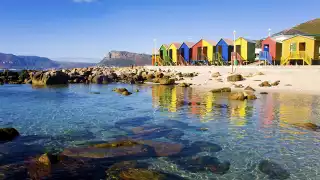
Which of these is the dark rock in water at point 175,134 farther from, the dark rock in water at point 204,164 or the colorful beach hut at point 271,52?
the colorful beach hut at point 271,52

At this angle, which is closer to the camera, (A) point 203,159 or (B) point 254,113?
(A) point 203,159

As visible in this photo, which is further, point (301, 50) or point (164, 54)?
point (164, 54)

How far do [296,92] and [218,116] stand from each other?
1583 cm

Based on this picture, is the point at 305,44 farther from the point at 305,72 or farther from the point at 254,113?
the point at 254,113

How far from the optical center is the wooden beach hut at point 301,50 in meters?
42.7

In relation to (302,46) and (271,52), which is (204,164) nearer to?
(302,46)

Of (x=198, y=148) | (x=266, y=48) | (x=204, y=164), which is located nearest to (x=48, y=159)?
(x=204, y=164)

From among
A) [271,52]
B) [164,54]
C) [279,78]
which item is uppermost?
[164,54]

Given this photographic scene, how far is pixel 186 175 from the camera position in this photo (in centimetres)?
799

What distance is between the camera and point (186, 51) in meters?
62.1

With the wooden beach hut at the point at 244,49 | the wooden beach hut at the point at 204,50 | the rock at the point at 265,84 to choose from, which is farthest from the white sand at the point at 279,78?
the wooden beach hut at the point at 204,50

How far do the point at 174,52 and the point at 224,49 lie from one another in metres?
12.7

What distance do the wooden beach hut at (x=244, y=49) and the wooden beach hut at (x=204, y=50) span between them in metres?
5.20

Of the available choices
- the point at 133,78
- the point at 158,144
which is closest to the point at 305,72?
the point at 133,78
